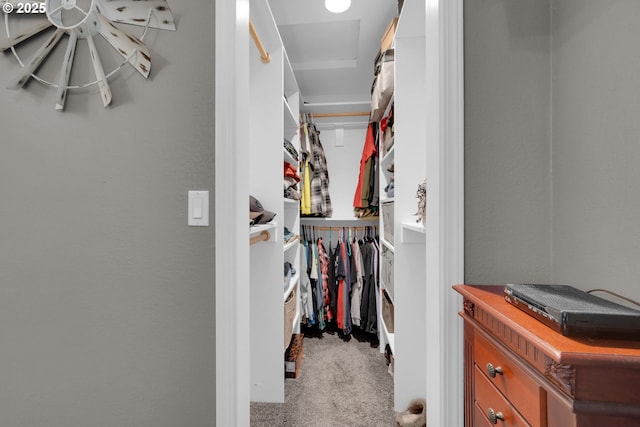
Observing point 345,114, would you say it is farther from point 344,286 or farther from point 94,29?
point 94,29

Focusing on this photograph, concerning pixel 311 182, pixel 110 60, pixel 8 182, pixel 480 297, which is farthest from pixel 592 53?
pixel 311 182

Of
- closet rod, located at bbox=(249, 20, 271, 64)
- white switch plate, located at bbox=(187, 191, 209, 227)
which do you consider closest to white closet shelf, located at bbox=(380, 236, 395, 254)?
white switch plate, located at bbox=(187, 191, 209, 227)

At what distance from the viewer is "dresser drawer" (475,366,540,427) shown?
0.66 meters

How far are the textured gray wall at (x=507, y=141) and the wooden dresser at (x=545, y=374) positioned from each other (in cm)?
19

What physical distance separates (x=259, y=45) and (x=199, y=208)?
3.93 ft

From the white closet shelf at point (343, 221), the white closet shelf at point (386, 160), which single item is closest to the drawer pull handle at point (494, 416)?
the white closet shelf at point (386, 160)

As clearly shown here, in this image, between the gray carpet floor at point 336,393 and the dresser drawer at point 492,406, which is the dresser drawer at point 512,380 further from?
the gray carpet floor at point 336,393

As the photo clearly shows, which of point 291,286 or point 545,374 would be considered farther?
point 291,286

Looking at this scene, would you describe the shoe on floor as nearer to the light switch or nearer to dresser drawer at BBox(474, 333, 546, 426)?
dresser drawer at BBox(474, 333, 546, 426)

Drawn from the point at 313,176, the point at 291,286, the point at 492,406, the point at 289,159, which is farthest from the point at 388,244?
the point at 492,406

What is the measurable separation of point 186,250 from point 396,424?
5.03ft

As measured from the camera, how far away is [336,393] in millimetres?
2016

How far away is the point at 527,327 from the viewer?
0.59 meters

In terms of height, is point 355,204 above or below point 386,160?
below
